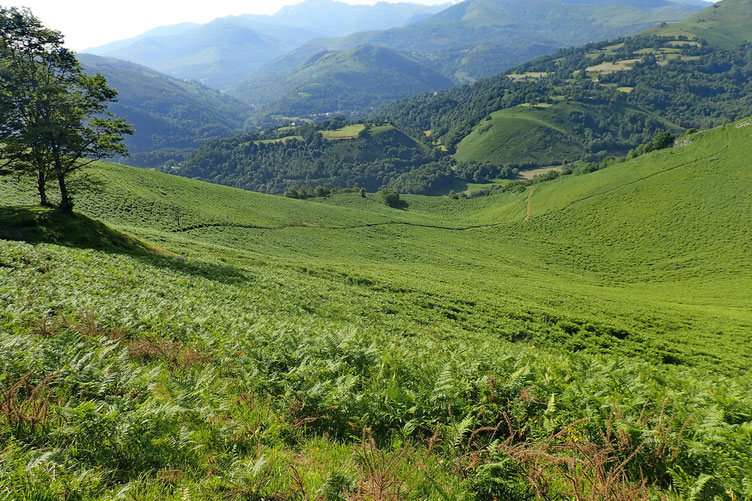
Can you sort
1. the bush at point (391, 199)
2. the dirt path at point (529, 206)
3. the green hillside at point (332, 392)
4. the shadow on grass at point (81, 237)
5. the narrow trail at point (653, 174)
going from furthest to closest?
1. the bush at point (391, 199)
2. the dirt path at point (529, 206)
3. the narrow trail at point (653, 174)
4. the shadow on grass at point (81, 237)
5. the green hillside at point (332, 392)

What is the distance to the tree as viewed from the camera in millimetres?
27000

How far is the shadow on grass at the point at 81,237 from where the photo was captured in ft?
84.7

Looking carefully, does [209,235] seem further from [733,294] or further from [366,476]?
A: [733,294]

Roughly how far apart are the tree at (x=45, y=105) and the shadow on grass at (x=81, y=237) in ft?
7.72

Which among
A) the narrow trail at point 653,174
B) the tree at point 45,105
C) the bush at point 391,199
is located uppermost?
the tree at point 45,105

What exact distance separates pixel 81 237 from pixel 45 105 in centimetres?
1212

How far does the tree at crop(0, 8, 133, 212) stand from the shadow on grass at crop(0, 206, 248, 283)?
7.72 ft

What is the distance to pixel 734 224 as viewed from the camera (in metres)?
62.6

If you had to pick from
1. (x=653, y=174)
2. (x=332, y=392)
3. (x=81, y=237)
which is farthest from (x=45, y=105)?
(x=653, y=174)

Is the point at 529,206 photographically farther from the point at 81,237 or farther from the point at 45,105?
the point at 45,105

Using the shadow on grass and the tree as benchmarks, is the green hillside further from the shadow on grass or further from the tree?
the tree

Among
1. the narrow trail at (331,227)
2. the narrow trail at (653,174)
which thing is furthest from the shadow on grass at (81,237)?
the narrow trail at (653,174)

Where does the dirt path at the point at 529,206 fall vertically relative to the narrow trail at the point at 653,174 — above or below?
below

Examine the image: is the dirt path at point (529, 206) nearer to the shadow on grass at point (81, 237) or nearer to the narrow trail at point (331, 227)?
the narrow trail at point (331, 227)
